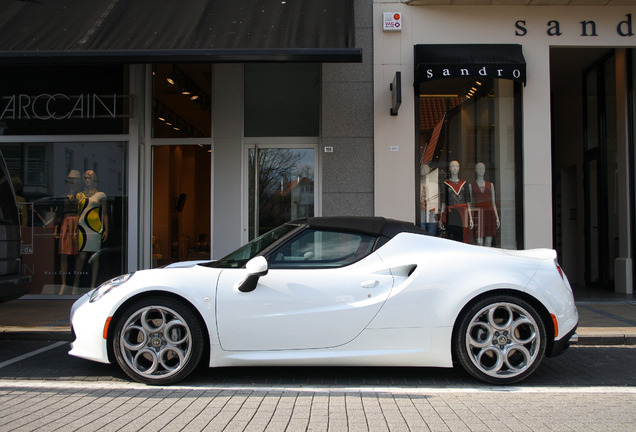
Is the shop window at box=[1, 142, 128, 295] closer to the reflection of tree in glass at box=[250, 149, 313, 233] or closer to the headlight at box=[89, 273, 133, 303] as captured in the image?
the reflection of tree in glass at box=[250, 149, 313, 233]

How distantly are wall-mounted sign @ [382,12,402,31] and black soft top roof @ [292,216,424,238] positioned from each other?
4.99m

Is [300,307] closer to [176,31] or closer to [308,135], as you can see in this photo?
[176,31]

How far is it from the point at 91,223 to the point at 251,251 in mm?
5609

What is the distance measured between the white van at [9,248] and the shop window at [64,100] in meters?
3.45

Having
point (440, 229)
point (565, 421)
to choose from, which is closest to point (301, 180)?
point (440, 229)

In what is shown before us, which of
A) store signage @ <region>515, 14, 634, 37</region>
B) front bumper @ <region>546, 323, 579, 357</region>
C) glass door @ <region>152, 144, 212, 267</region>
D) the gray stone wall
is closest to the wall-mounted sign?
the gray stone wall

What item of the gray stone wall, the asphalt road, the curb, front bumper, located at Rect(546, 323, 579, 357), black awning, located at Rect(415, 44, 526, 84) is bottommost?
the asphalt road

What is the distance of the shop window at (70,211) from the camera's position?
9.07 m

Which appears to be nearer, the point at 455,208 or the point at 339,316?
the point at 339,316

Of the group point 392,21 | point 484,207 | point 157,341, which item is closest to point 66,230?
point 157,341

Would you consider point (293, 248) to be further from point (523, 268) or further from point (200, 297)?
point (523, 268)

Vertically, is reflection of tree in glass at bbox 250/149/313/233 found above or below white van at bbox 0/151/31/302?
above

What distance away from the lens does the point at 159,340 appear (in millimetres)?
4277

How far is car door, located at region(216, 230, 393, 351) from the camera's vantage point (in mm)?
4184
